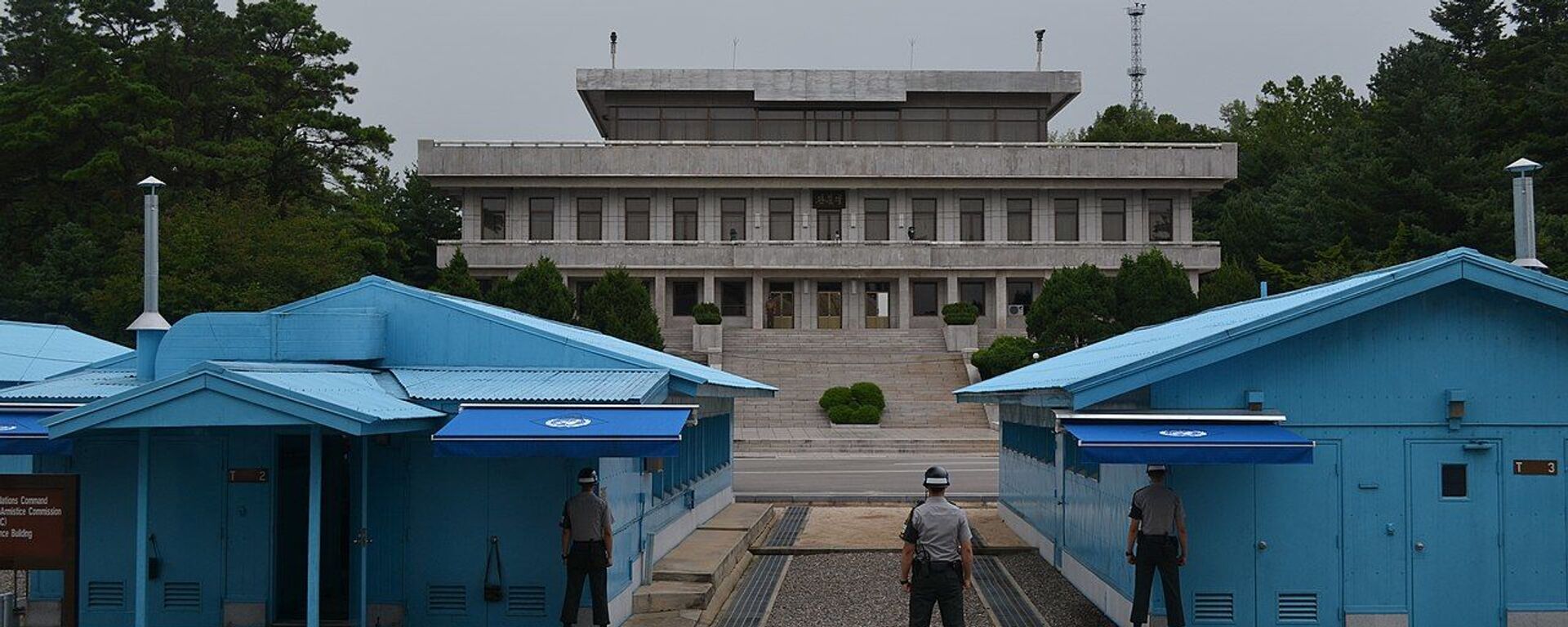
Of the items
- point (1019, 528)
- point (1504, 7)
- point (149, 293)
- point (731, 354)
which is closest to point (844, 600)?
point (1019, 528)

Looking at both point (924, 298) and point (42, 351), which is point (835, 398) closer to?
point (924, 298)

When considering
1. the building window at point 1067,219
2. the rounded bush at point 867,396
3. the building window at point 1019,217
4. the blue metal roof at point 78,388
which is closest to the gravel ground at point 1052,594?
the blue metal roof at point 78,388

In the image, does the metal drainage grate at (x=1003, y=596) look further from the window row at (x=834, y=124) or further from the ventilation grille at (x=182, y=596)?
the window row at (x=834, y=124)

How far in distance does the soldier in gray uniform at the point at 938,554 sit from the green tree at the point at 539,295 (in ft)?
131

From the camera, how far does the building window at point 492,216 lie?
69.6 meters

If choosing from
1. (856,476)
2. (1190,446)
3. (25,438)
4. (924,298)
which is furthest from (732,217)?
(1190,446)

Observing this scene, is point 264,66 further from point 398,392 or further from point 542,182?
point 398,392

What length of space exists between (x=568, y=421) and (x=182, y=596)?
4.74 metres

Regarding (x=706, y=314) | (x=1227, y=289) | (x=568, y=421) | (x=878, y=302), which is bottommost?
(x=568, y=421)

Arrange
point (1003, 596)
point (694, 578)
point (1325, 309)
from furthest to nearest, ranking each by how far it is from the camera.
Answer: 1. point (1003, 596)
2. point (694, 578)
3. point (1325, 309)

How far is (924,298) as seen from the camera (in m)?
70.2

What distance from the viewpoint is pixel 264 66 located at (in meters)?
57.9

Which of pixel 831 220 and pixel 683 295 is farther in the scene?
pixel 683 295

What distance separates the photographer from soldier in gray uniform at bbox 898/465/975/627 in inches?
457
